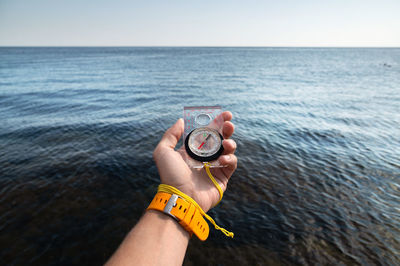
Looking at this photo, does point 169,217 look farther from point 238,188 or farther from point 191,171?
point 238,188

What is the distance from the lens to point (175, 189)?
114 inches

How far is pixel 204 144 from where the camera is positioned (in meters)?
3.81

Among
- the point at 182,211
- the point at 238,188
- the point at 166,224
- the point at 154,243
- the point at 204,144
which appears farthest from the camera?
the point at 238,188

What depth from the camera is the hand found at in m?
3.20

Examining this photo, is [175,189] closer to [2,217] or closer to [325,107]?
[2,217]

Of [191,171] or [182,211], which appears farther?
[191,171]

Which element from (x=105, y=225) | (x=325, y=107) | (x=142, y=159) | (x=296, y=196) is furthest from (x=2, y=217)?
(x=325, y=107)

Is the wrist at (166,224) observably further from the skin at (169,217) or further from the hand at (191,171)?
the hand at (191,171)

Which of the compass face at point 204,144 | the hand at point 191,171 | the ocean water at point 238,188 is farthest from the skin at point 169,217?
the ocean water at point 238,188

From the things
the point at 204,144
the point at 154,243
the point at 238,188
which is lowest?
the point at 238,188

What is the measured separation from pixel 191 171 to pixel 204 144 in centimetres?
58

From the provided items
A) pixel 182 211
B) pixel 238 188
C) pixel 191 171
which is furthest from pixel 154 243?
pixel 238 188

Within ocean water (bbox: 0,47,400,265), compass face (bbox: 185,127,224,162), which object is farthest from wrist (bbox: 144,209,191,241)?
ocean water (bbox: 0,47,400,265)

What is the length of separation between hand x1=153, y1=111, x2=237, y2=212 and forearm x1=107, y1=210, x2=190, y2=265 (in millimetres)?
622
